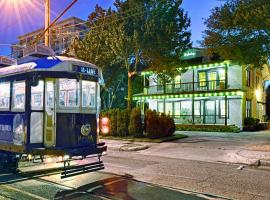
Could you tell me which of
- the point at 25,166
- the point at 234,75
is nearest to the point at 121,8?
the point at 234,75

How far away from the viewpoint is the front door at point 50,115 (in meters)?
8.84

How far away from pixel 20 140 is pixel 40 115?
872mm

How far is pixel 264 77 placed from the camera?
3925cm

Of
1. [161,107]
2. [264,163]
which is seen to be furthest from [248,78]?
[264,163]

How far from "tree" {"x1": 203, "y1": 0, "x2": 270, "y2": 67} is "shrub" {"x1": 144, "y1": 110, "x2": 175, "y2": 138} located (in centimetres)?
531

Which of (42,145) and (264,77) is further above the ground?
(264,77)

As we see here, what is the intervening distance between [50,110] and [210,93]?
24954 mm

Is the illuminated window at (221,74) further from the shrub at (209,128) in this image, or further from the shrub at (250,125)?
the shrub at (209,128)

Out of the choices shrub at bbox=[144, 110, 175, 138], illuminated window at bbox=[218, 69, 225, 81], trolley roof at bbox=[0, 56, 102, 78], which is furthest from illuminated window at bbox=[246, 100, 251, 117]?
trolley roof at bbox=[0, 56, 102, 78]

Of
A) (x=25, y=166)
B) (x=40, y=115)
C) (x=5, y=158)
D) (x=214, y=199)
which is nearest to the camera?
(x=214, y=199)

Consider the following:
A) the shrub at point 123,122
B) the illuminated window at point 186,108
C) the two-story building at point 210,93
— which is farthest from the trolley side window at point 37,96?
the illuminated window at point 186,108

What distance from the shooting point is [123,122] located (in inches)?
864

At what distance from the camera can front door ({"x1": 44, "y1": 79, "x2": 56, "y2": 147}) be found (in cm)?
884

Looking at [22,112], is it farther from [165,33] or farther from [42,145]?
[165,33]
